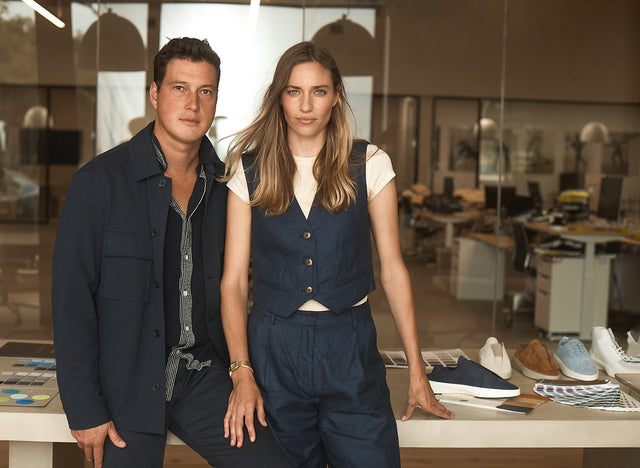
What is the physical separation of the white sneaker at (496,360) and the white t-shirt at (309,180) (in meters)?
0.77

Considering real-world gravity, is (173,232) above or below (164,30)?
below

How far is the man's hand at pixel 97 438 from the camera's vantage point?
1.96 metres

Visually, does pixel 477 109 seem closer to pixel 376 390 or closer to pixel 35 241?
pixel 35 241

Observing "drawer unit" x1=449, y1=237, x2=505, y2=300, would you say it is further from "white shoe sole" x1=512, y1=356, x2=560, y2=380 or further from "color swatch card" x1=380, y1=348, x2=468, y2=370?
"white shoe sole" x1=512, y1=356, x2=560, y2=380

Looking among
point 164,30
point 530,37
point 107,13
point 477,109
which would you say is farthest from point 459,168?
point 107,13

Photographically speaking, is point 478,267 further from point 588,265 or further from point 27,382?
point 27,382

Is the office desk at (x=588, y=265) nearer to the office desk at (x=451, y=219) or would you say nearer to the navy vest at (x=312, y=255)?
the office desk at (x=451, y=219)

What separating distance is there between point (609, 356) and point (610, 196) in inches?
153

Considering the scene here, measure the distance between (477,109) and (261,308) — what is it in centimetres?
437

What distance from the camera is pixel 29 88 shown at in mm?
5918

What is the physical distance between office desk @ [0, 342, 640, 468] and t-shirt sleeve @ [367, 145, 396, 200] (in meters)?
0.70

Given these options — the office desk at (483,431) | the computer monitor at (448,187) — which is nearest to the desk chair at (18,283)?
the computer monitor at (448,187)

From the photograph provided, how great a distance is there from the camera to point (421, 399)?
2.19m

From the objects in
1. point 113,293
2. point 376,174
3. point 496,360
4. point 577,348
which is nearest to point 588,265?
point 577,348
